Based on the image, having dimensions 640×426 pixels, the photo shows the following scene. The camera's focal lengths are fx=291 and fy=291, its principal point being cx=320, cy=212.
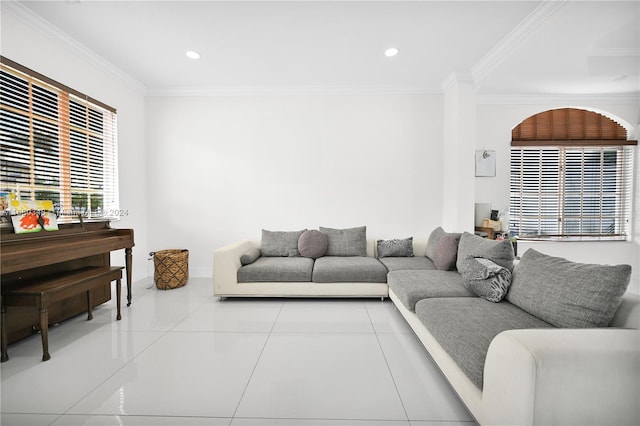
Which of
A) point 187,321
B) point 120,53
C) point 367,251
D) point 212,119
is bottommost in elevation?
point 187,321

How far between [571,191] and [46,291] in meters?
6.87

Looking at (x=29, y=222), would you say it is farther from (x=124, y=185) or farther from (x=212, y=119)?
(x=212, y=119)

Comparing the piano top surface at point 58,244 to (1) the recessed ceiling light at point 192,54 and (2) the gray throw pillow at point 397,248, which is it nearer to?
(1) the recessed ceiling light at point 192,54

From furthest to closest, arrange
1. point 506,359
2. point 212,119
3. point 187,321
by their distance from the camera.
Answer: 1. point 212,119
2. point 187,321
3. point 506,359

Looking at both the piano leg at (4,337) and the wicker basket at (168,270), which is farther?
the wicker basket at (168,270)

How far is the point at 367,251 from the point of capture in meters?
4.27

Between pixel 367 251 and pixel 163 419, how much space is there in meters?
3.16

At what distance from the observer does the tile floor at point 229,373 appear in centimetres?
159

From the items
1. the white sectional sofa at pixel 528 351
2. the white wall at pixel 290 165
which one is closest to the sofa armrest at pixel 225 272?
the white wall at pixel 290 165

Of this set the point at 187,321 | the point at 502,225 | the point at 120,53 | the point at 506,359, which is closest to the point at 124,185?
the point at 120,53

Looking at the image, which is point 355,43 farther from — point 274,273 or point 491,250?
point 274,273

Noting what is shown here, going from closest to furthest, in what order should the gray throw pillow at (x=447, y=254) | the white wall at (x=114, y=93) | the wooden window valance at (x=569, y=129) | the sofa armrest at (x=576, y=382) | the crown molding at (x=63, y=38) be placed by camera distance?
the sofa armrest at (x=576, y=382) < the crown molding at (x=63, y=38) < the white wall at (x=114, y=93) < the gray throw pillow at (x=447, y=254) < the wooden window valance at (x=569, y=129)

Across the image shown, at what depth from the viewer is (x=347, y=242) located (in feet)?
13.5

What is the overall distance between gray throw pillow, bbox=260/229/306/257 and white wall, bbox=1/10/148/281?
190 cm
